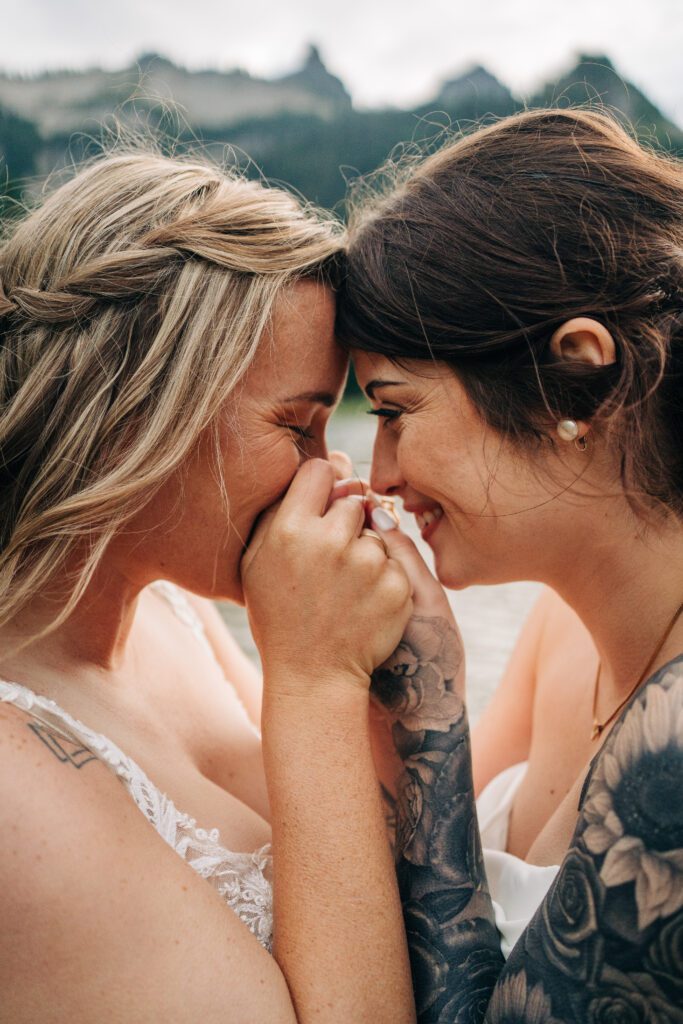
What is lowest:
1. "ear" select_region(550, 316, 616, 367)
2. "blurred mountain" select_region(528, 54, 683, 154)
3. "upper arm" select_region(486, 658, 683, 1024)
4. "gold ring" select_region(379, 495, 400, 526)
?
"upper arm" select_region(486, 658, 683, 1024)

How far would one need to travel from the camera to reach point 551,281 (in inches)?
78.1

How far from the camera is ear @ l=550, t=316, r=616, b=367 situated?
195 cm

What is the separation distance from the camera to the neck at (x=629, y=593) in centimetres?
212

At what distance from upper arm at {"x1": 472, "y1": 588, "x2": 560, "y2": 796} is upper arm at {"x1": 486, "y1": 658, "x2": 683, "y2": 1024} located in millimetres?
1473

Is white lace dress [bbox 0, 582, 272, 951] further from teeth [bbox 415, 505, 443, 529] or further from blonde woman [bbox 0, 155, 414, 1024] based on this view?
teeth [bbox 415, 505, 443, 529]

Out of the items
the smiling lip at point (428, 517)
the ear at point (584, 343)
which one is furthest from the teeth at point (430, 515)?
the ear at point (584, 343)

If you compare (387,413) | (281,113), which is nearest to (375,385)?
(387,413)

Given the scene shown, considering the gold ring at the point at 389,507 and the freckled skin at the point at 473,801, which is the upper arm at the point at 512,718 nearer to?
the freckled skin at the point at 473,801

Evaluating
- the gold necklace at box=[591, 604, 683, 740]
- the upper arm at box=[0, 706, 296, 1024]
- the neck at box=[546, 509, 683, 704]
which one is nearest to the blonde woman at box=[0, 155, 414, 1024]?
the upper arm at box=[0, 706, 296, 1024]

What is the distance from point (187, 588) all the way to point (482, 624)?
3.17 m

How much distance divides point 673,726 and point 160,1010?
106 centimetres

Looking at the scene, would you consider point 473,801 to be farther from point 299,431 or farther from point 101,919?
point 299,431

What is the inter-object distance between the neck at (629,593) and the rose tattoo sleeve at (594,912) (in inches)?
22.4

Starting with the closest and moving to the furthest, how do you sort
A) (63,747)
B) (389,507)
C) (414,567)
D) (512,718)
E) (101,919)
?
1. (101,919)
2. (63,747)
3. (414,567)
4. (389,507)
5. (512,718)
